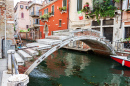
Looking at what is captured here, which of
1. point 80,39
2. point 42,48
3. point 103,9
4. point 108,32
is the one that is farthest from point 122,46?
point 42,48

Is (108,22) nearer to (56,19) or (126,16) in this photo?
(126,16)

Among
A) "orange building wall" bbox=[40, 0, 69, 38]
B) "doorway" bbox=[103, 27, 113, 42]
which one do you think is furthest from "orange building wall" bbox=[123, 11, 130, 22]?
"orange building wall" bbox=[40, 0, 69, 38]

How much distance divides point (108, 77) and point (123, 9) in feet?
19.2

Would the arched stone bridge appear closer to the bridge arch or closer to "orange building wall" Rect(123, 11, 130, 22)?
the bridge arch

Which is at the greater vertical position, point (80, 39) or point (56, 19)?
point (56, 19)

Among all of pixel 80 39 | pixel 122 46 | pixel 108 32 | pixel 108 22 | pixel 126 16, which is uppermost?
pixel 126 16

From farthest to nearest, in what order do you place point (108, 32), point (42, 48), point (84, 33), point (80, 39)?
1. point (108, 32)
2. point (84, 33)
3. point (80, 39)
4. point (42, 48)

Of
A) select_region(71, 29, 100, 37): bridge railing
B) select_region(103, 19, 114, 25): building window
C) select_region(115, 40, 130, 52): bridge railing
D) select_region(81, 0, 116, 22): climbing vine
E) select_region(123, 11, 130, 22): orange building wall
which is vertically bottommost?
select_region(115, 40, 130, 52): bridge railing

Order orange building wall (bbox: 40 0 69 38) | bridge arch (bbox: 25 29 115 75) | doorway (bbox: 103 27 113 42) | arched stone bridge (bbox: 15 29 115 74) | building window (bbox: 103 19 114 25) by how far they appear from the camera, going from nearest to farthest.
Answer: arched stone bridge (bbox: 15 29 115 74)
bridge arch (bbox: 25 29 115 75)
building window (bbox: 103 19 114 25)
doorway (bbox: 103 27 113 42)
orange building wall (bbox: 40 0 69 38)

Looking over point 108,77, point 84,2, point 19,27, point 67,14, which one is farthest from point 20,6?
point 108,77

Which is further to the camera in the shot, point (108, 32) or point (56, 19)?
point (56, 19)

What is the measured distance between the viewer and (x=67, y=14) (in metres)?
13.7

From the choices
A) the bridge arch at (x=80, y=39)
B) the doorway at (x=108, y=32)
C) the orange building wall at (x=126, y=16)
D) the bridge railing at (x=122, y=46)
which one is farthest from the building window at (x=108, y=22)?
the bridge arch at (x=80, y=39)

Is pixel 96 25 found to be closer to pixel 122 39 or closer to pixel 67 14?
pixel 122 39
